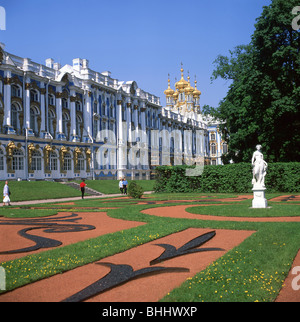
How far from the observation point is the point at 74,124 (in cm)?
4294

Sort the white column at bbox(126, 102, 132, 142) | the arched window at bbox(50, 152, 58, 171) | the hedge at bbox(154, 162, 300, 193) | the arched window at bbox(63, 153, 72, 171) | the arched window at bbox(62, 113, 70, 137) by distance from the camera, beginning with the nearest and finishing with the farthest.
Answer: the hedge at bbox(154, 162, 300, 193), the arched window at bbox(50, 152, 58, 171), the arched window at bbox(63, 153, 72, 171), the arched window at bbox(62, 113, 70, 137), the white column at bbox(126, 102, 132, 142)

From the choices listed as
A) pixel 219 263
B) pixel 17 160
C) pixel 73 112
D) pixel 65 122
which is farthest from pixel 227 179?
pixel 219 263

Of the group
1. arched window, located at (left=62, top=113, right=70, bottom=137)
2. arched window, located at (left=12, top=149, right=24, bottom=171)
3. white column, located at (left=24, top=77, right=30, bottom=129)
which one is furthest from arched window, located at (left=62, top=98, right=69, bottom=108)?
arched window, located at (left=12, top=149, right=24, bottom=171)

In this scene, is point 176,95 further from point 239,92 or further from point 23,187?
point 23,187

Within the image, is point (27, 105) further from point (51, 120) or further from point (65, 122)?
point (65, 122)

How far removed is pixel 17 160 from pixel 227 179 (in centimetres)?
2033

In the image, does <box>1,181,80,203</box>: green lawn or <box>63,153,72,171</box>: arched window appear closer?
<box>1,181,80,203</box>: green lawn

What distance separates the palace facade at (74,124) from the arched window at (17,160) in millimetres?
95

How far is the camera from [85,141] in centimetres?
4469

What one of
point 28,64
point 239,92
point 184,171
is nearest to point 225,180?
point 184,171

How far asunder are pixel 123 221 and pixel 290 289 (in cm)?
800

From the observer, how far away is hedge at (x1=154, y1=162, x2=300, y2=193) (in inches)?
1085

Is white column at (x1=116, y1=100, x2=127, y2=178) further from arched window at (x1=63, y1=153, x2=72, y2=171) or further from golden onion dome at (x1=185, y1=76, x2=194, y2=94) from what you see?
golden onion dome at (x1=185, y1=76, x2=194, y2=94)

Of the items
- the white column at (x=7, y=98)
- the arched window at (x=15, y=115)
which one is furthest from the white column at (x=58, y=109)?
the white column at (x=7, y=98)
